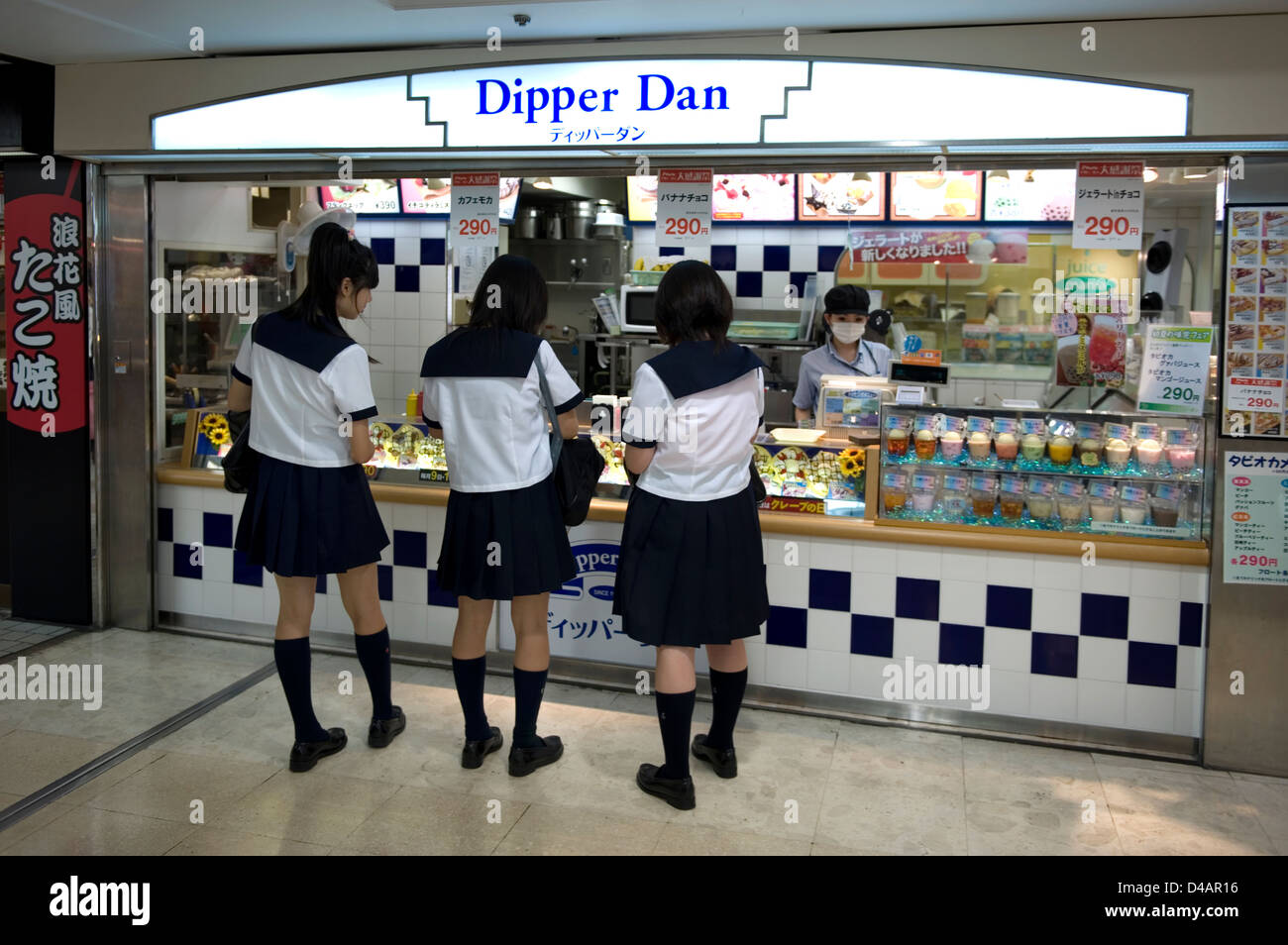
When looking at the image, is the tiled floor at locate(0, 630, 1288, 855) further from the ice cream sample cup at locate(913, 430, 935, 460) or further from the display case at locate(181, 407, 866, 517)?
the ice cream sample cup at locate(913, 430, 935, 460)

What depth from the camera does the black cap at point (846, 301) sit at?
5.79m

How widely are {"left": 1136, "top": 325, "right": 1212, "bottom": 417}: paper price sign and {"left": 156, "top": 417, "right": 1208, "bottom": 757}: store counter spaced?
363 millimetres

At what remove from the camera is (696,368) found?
11.5ft

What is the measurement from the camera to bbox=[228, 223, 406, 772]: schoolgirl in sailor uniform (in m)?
3.75

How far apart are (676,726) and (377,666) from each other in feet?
3.95

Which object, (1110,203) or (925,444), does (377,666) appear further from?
(1110,203)

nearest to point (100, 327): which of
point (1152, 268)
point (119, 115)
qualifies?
point (119, 115)

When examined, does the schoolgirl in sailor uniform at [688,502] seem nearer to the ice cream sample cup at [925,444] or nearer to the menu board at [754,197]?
the ice cream sample cup at [925,444]

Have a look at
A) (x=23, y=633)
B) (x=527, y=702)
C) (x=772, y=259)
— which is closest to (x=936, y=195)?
(x=772, y=259)

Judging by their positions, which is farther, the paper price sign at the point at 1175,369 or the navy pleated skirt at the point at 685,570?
the paper price sign at the point at 1175,369

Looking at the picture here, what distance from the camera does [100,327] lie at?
217 inches

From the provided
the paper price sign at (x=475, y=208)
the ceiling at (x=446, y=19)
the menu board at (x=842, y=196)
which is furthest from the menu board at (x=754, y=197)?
the ceiling at (x=446, y=19)

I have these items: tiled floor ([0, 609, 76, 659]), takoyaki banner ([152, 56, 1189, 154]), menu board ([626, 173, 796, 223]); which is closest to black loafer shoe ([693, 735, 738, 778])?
takoyaki banner ([152, 56, 1189, 154])

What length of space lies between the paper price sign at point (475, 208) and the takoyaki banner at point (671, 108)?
1.08 feet
